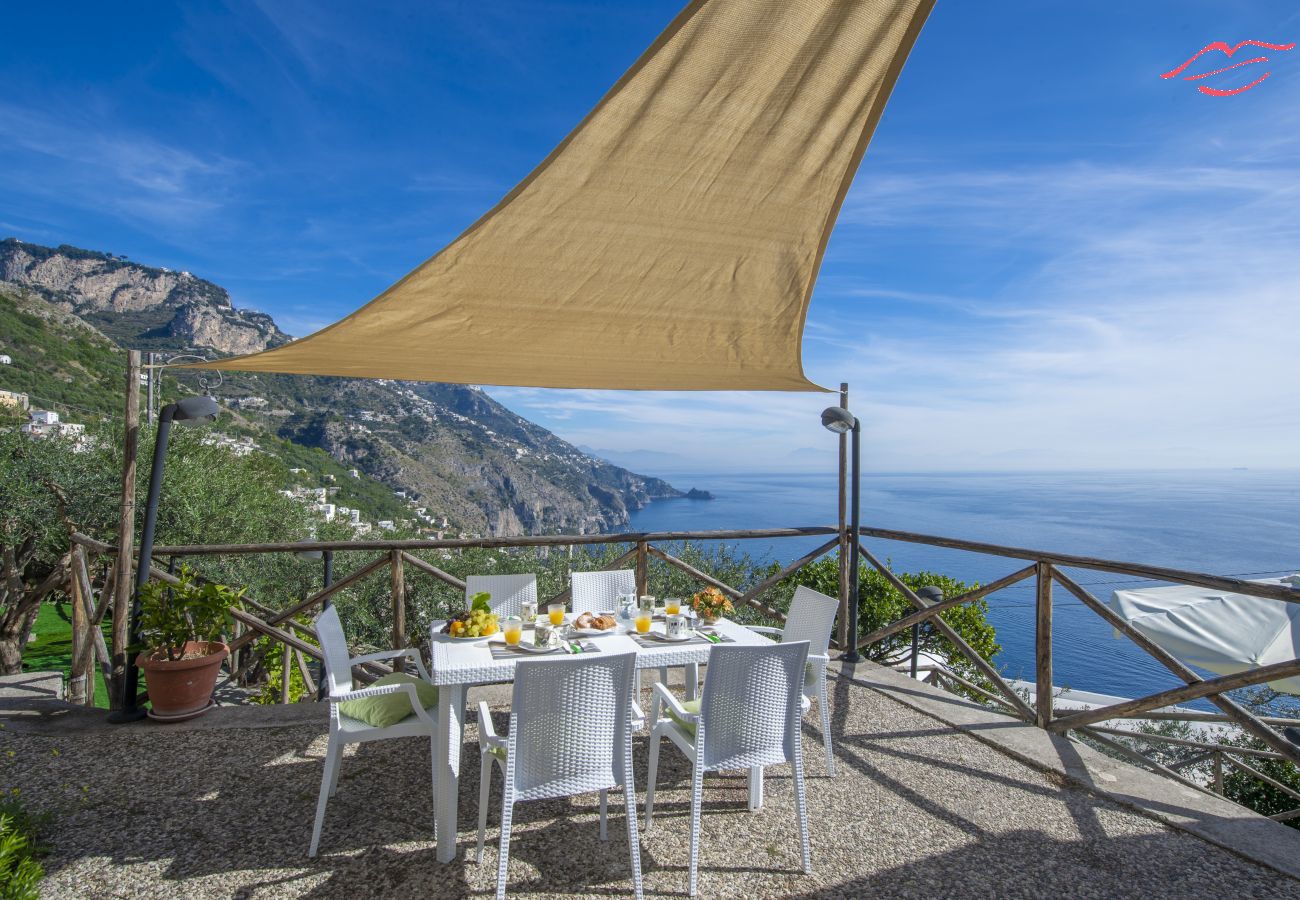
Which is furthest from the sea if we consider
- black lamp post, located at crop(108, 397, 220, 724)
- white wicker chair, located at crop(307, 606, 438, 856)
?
white wicker chair, located at crop(307, 606, 438, 856)

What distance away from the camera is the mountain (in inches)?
896

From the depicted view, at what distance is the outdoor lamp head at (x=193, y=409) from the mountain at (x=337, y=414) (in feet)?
46.3

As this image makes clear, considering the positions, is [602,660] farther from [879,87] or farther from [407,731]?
[879,87]

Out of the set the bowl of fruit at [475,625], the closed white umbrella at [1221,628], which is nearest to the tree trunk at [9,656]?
the bowl of fruit at [475,625]

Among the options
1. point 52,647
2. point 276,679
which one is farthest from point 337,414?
point 276,679

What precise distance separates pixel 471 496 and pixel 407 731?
904 inches

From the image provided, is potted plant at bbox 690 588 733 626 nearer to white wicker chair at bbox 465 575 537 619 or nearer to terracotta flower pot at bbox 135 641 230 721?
white wicker chair at bbox 465 575 537 619

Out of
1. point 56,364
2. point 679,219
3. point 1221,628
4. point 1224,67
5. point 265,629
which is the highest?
point 56,364

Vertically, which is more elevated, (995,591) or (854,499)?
(854,499)

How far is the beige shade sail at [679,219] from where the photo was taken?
1.83m

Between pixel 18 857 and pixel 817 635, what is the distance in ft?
10.7

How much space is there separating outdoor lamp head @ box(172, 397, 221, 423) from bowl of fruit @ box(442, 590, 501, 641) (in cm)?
189

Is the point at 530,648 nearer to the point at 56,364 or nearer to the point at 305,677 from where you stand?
the point at 305,677

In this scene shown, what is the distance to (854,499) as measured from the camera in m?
5.14
